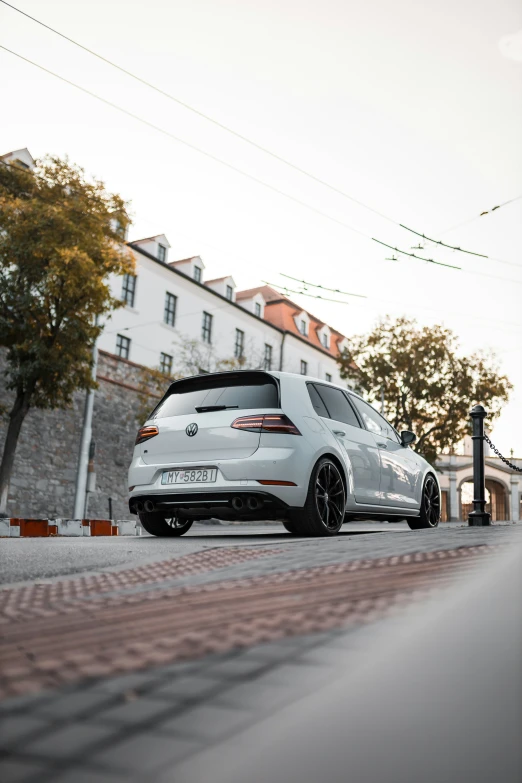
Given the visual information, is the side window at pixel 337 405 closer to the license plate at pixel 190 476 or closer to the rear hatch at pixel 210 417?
the rear hatch at pixel 210 417

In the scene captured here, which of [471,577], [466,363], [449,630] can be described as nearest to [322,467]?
[471,577]

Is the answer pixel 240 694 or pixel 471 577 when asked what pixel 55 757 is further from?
pixel 471 577

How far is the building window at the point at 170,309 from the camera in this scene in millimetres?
40684

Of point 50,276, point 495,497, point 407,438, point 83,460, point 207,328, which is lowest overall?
point 407,438

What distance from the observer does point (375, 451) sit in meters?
7.99

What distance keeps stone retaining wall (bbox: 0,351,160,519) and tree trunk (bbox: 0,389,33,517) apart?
154 centimetres

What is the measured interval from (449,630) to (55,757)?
1.01 m

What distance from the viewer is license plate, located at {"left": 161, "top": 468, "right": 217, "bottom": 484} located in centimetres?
666

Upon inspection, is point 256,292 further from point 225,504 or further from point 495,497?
point 225,504

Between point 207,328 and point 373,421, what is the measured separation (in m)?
36.5

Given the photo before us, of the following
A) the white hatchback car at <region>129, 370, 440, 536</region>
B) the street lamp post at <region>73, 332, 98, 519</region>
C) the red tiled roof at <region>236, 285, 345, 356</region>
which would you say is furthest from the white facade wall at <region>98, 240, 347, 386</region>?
the white hatchback car at <region>129, 370, 440, 536</region>

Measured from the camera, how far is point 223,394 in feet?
23.1

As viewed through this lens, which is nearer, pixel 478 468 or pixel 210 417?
pixel 210 417

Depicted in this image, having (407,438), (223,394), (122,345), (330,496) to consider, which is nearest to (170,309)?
(122,345)
